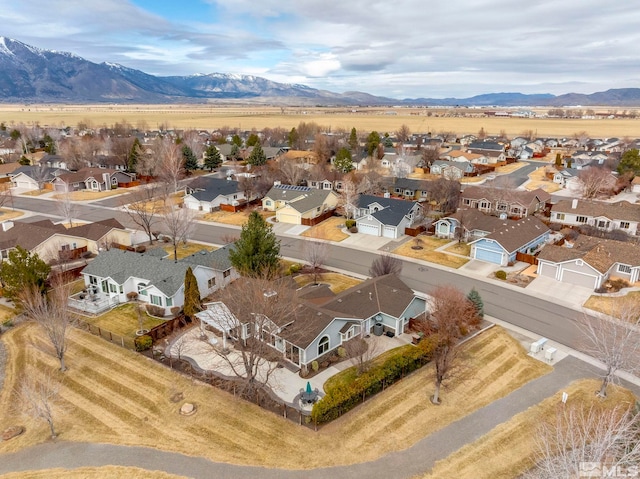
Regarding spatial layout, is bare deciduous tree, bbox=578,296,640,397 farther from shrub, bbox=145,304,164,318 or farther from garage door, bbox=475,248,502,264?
shrub, bbox=145,304,164,318

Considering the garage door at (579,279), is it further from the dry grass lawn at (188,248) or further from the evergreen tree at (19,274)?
the evergreen tree at (19,274)

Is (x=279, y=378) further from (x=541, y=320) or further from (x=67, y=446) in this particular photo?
(x=541, y=320)

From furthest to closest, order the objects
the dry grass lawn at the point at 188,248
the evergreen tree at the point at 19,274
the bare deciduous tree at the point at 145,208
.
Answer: the bare deciduous tree at the point at 145,208 < the dry grass lawn at the point at 188,248 < the evergreen tree at the point at 19,274

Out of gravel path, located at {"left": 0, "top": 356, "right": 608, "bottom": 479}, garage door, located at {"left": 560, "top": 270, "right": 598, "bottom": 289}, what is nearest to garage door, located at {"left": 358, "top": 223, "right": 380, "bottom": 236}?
garage door, located at {"left": 560, "top": 270, "right": 598, "bottom": 289}

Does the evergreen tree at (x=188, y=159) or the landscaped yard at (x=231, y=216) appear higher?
the evergreen tree at (x=188, y=159)

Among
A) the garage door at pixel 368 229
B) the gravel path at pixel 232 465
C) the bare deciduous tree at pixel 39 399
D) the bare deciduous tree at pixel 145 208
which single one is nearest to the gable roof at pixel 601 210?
the garage door at pixel 368 229

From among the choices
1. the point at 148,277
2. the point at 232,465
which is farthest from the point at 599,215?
the point at 232,465

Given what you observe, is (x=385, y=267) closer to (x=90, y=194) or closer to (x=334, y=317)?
(x=334, y=317)
